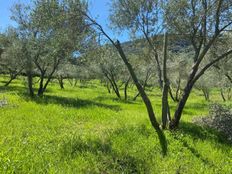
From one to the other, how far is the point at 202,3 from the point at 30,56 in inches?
609

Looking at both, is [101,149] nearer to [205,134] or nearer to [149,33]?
[205,134]

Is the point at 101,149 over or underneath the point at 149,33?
underneath

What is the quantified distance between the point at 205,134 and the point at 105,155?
5735 millimetres

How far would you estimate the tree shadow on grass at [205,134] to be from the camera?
41.4 ft

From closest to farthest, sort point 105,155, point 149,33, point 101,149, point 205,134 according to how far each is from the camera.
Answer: point 105,155 < point 101,149 < point 205,134 < point 149,33

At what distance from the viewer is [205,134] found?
1332 cm

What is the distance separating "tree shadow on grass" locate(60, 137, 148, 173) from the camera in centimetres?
866

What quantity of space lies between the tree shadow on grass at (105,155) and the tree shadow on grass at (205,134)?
4.12 meters

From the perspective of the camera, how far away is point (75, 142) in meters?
10.3

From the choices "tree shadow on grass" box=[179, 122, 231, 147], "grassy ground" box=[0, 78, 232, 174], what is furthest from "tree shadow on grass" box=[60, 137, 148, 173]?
"tree shadow on grass" box=[179, 122, 231, 147]

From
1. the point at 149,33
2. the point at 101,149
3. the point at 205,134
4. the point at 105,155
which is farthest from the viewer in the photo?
the point at 149,33

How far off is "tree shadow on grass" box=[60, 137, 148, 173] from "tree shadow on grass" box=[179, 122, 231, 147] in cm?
412

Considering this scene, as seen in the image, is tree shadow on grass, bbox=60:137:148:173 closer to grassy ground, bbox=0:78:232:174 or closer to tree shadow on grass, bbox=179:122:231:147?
grassy ground, bbox=0:78:232:174

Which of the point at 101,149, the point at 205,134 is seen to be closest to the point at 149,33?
the point at 205,134
